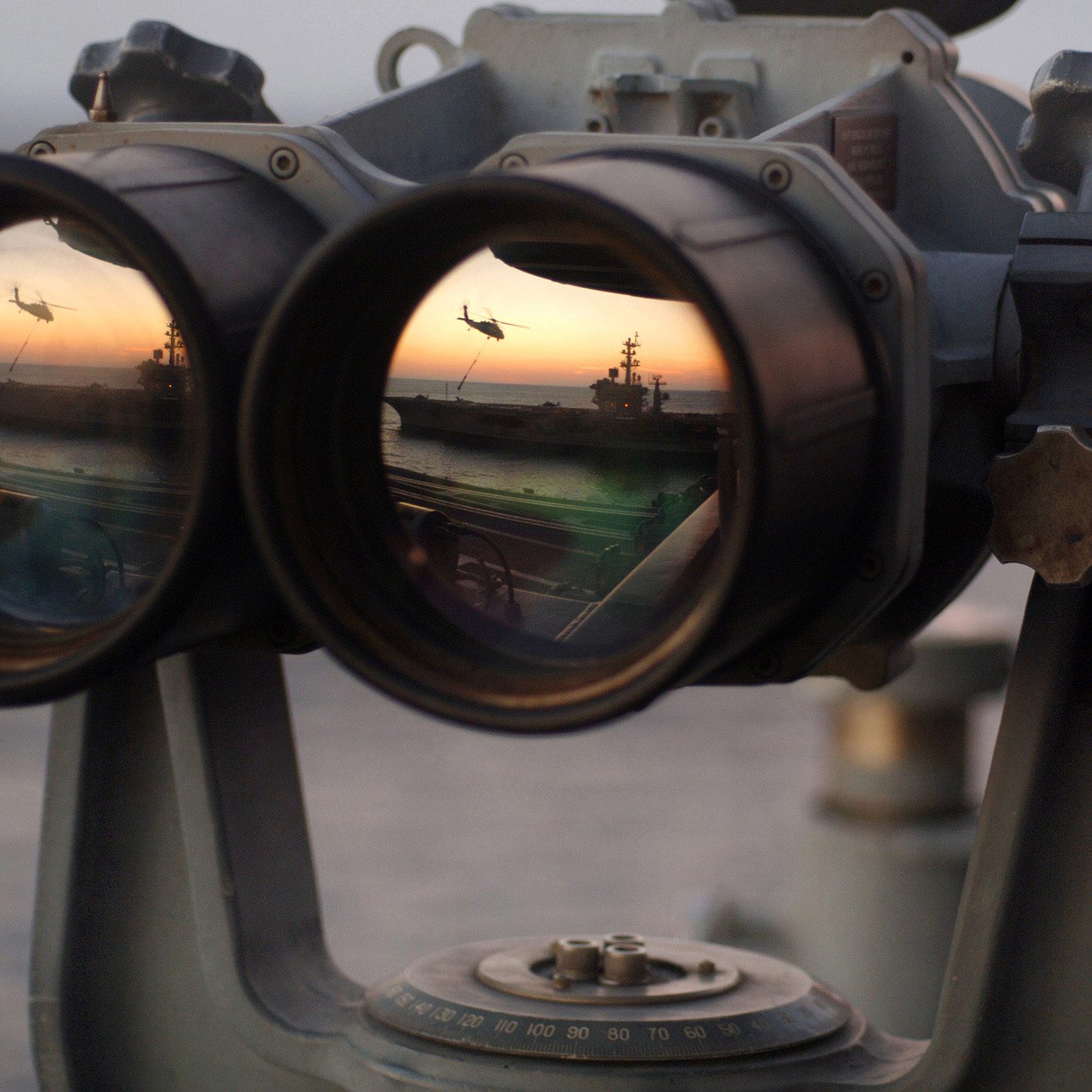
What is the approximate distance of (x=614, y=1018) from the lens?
1198mm

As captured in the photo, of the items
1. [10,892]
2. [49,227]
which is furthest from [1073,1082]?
[10,892]

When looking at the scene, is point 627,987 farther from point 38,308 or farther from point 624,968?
point 38,308

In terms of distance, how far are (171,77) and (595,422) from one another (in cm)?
40

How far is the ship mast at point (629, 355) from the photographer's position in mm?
1008

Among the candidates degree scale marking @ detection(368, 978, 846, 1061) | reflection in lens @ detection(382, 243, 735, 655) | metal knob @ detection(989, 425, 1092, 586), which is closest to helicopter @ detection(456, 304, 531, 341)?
reflection in lens @ detection(382, 243, 735, 655)

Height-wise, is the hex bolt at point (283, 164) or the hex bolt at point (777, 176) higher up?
the hex bolt at point (283, 164)

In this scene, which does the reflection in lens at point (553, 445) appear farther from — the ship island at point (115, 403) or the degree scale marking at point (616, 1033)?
the degree scale marking at point (616, 1033)

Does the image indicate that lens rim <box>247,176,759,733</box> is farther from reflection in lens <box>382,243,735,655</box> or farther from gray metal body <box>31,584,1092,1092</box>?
gray metal body <box>31,584,1092,1092</box>

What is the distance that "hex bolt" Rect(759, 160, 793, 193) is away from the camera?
101 cm

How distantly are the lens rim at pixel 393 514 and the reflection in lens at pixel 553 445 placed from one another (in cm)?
2

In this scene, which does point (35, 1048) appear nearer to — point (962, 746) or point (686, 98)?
Answer: point (686, 98)

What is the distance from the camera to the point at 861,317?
99 cm

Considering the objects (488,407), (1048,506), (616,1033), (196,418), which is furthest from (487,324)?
(616,1033)

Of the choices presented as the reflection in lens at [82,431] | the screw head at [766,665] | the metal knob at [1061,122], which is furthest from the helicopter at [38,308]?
the metal knob at [1061,122]
